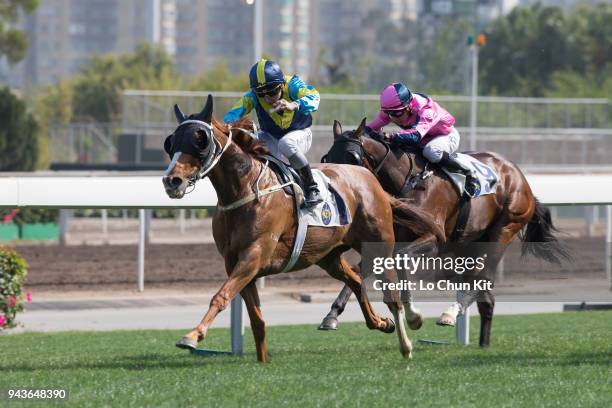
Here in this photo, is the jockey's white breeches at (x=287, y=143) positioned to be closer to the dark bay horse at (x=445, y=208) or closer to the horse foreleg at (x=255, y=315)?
the dark bay horse at (x=445, y=208)

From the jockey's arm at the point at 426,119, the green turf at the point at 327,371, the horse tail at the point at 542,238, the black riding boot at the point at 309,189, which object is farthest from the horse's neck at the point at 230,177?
the horse tail at the point at 542,238

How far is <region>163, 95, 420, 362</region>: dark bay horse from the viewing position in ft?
23.2

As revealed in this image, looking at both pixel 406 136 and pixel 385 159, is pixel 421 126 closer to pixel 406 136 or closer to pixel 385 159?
pixel 406 136

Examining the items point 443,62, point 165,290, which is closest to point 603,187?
point 165,290

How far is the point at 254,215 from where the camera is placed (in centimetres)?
734

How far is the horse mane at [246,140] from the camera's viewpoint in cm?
755

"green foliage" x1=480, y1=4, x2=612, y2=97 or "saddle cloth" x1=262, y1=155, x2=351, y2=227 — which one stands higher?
"green foliage" x1=480, y1=4, x2=612, y2=97

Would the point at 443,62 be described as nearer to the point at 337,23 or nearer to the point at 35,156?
the point at 35,156

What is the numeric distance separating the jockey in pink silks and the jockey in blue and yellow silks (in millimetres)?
1014

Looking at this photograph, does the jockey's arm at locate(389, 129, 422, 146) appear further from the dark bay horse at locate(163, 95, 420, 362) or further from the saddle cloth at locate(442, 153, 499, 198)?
the dark bay horse at locate(163, 95, 420, 362)

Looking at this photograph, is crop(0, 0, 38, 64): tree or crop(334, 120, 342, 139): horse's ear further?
crop(0, 0, 38, 64): tree

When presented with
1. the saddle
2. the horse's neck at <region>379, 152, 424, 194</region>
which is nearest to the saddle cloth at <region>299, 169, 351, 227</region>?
the saddle

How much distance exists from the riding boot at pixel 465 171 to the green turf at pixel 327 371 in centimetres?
117

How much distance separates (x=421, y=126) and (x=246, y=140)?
1.81 meters
